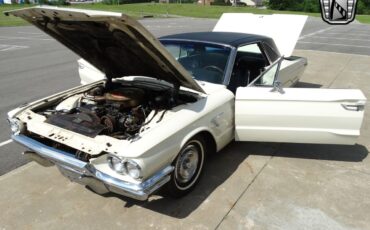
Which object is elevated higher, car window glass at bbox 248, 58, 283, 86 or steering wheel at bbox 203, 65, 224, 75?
steering wheel at bbox 203, 65, 224, 75

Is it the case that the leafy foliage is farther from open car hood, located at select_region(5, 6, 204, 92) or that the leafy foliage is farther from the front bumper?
the front bumper

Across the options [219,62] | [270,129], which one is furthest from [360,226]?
[219,62]

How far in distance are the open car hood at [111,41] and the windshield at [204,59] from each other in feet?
2.23

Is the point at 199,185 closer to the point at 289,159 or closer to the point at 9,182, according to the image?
the point at 289,159

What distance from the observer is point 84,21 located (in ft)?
10.1

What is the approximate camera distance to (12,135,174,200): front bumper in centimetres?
285

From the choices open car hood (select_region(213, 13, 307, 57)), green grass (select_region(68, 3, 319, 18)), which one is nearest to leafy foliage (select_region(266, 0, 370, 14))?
green grass (select_region(68, 3, 319, 18))

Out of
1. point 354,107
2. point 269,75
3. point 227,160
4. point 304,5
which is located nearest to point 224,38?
point 269,75

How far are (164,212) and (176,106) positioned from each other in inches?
42.9

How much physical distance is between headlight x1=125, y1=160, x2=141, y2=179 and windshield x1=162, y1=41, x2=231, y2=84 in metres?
1.77

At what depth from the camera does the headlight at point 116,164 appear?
289 centimetres

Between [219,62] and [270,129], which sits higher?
[219,62]

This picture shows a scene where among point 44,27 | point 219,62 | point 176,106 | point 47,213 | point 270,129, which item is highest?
point 44,27

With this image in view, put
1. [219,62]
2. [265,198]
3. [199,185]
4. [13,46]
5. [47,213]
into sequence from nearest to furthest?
[47,213] → [265,198] → [199,185] → [219,62] → [13,46]
